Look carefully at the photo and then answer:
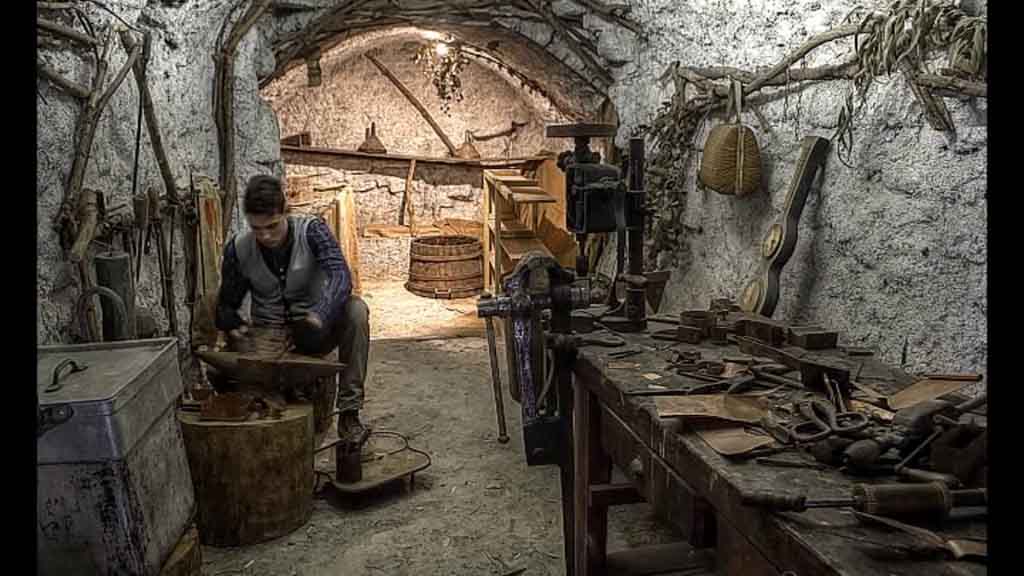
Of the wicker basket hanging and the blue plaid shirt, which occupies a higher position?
the wicker basket hanging

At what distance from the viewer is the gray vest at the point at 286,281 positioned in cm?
382

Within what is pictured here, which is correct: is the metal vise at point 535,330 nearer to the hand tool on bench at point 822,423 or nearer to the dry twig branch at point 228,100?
the hand tool on bench at point 822,423

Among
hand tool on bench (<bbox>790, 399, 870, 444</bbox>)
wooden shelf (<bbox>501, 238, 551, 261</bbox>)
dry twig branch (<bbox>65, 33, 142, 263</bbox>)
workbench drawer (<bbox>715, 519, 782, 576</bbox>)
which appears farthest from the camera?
wooden shelf (<bbox>501, 238, 551, 261</bbox>)

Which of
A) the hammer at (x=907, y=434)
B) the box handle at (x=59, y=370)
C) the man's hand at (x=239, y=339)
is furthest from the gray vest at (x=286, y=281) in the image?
the hammer at (x=907, y=434)

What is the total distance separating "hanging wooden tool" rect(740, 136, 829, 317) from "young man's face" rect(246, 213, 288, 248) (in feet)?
7.00

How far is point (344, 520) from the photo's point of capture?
11.9 ft

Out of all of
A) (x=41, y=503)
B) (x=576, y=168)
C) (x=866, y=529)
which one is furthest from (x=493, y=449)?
(x=866, y=529)

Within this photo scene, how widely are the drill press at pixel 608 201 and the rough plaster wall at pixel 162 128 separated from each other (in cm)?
186

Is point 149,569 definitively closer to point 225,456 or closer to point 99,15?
point 225,456

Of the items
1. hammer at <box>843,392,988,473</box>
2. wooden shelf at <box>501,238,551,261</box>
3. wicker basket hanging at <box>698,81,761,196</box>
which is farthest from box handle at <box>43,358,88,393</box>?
wooden shelf at <box>501,238,551,261</box>

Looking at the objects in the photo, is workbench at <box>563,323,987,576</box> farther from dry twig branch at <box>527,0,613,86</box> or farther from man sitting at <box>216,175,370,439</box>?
dry twig branch at <box>527,0,613,86</box>

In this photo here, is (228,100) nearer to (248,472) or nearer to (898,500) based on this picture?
(248,472)

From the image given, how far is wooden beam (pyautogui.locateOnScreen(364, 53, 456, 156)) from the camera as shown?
9797 mm

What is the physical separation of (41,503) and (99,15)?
7.14 ft
